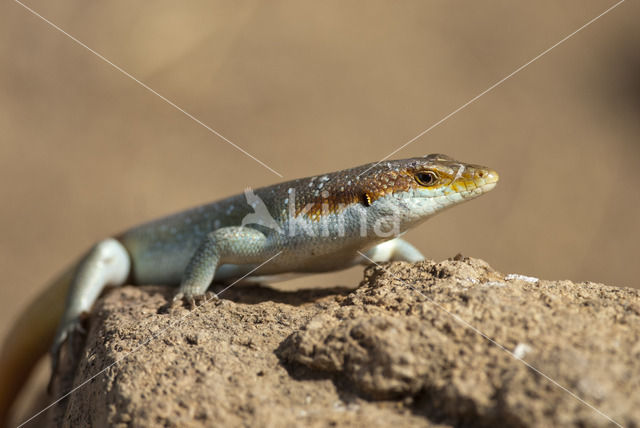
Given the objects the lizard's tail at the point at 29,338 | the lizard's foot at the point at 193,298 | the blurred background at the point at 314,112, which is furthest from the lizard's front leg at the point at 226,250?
the blurred background at the point at 314,112

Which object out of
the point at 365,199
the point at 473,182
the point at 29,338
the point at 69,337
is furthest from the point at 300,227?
the point at 29,338

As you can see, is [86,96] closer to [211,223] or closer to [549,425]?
[211,223]

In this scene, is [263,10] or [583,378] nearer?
[583,378]

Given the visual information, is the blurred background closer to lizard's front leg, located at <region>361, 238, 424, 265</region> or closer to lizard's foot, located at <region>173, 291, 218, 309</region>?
lizard's front leg, located at <region>361, 238, 424, 265</region>

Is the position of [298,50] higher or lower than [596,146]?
higher

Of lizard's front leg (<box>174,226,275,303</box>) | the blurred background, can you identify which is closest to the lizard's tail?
lizard's front leg (<box>174,226,275,303</box>)

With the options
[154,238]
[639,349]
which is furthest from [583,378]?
[154,238]

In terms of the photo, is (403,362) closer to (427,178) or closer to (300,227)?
(427,178)

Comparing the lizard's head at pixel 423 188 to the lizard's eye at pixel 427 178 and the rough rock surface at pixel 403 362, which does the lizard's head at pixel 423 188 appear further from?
the rough rock surface at pixel 403 362
